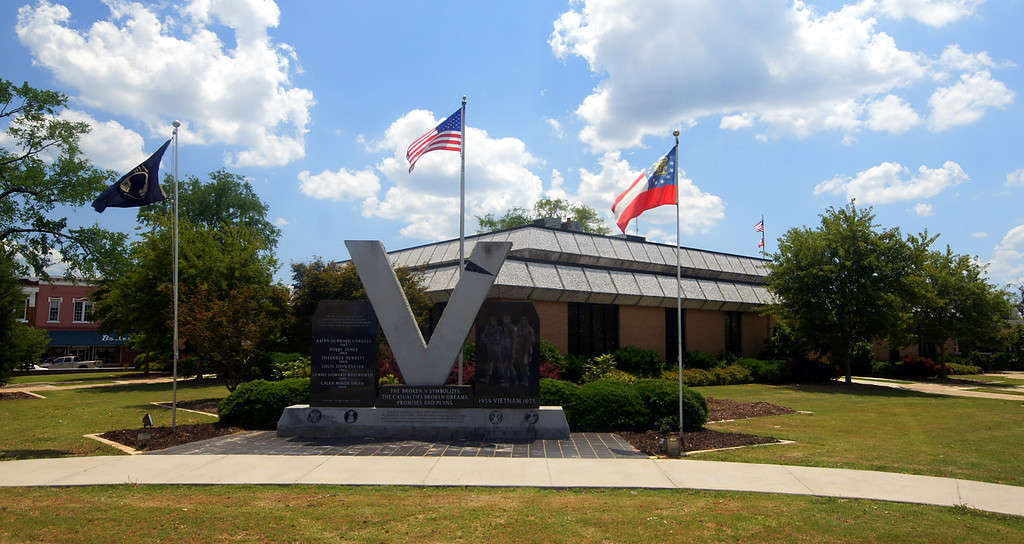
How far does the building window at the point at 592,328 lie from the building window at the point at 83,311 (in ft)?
158

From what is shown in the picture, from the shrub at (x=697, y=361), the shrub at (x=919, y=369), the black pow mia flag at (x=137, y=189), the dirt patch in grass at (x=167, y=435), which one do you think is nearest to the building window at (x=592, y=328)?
the shrub at (x=697, y=361)

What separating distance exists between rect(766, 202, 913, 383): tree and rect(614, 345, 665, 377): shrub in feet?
28.3

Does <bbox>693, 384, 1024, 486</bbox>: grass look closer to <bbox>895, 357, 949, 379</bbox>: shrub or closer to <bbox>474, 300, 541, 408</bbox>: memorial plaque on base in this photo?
<bbox>474, 300, 541, 408</bbox>: memorial plaque on base

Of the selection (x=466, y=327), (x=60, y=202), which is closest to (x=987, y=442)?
(x=466, y=327)

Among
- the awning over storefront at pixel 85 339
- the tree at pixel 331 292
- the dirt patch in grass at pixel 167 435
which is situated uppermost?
the tree at pixel 331 292

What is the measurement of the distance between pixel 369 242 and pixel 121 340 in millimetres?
52178

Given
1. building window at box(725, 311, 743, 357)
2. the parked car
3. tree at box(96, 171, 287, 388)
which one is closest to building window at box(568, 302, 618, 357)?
building window at box(725, 311, 743, 357)

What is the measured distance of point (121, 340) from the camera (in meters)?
56.3

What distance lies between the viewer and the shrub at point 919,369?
38125mm

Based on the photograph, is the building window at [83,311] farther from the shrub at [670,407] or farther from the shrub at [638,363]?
the shrub at [670,407]

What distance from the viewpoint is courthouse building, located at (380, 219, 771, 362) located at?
26.3 meters

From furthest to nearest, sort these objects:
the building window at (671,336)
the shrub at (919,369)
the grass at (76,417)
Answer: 1. the shrub at (919,369)
2. the building window at (671,336)
3. the grass at (76,417)

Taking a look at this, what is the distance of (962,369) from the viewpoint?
43.6 m

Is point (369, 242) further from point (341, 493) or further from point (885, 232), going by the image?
point (885, 232)
